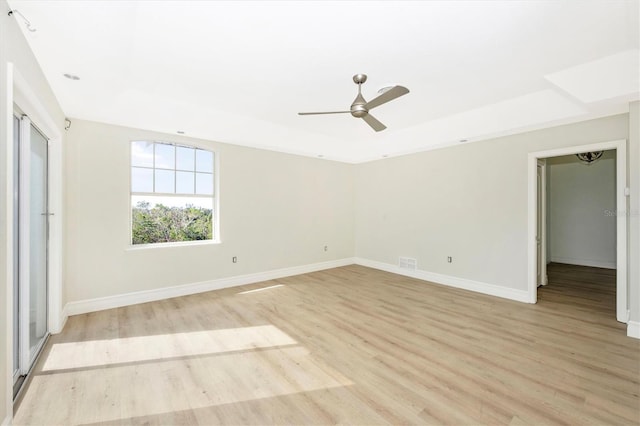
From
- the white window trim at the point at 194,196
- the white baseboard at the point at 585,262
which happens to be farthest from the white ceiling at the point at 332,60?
the white baseboard at the point at 585,262

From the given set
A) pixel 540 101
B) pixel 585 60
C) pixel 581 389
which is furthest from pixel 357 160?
pixel 581 389

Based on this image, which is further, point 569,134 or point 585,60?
point 569,134

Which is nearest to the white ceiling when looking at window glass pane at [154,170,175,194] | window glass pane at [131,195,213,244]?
window glass pane at [154,170,175,194]

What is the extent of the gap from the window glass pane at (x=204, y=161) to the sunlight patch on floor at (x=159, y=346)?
2661mm

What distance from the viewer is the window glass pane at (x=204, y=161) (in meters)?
4.56

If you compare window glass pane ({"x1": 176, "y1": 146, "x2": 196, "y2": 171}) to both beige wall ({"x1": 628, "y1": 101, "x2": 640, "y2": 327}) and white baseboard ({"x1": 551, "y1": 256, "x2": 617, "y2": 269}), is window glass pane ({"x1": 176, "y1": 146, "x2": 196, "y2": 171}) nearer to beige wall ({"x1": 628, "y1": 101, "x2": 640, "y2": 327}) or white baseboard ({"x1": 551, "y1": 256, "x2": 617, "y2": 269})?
beige wall ({"x1": 628, "y1": 101, "x2": 640, "y2": 327})

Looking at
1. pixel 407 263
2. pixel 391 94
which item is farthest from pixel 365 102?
pixel 407 263

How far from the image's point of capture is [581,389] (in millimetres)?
2051

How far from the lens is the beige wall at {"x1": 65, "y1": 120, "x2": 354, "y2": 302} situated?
3537mm

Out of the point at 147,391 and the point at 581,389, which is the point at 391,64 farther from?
the point at 147,391

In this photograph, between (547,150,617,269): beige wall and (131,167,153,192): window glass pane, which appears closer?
(131,167,153,192): window glass pane

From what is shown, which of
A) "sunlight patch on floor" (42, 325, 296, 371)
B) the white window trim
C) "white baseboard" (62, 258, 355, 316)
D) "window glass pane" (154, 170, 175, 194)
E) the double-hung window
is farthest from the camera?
"window glass pane" (154, 170, 175, 194)

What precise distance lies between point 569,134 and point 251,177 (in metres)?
4.89

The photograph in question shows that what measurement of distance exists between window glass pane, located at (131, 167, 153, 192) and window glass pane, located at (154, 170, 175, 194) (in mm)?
92
